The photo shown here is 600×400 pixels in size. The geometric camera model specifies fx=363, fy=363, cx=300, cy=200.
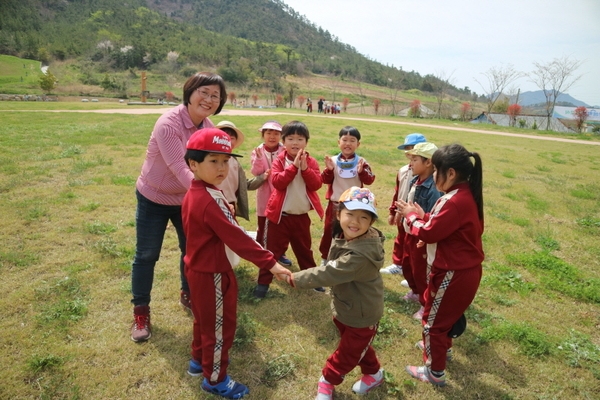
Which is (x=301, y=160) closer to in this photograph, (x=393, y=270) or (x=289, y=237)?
(x=289, y=237)

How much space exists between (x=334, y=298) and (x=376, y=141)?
47.7 ft

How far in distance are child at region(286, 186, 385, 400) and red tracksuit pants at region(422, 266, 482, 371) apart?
1.64 feet

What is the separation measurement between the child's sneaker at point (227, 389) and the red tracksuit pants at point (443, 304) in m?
1.47

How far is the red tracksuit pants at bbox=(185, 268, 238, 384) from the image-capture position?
249 centimetres

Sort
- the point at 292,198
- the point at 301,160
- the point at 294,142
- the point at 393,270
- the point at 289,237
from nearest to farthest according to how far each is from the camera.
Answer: the point at 301,160, the point at 294,142, the point at 292,198, the point at 289,237, the point at 393,270

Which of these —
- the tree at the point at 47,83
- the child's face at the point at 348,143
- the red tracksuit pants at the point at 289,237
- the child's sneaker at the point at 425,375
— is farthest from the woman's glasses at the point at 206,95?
the tree at the point at 47,83

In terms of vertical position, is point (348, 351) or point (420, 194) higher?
point (420, 194)

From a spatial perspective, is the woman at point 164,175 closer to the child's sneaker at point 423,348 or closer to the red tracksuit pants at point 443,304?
the red tracksuit pants at point 443,304

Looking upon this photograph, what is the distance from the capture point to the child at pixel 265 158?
13.8 feet

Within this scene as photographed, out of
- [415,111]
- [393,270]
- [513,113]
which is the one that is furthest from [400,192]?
[415,111]

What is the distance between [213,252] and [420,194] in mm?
2276

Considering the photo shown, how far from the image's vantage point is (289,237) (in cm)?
415

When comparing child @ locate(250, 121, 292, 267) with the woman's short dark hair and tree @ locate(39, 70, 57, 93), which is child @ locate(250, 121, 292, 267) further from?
tree @ locate(39, 70, 57, 93)

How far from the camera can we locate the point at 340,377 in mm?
2641
